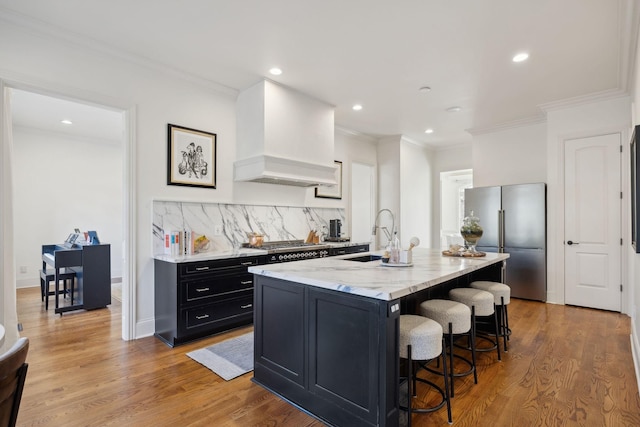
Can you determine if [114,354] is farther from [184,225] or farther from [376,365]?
[376,365]

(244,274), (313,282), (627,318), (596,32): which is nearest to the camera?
(313,282)

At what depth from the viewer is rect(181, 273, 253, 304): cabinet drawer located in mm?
3225

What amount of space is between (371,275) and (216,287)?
1.92 m

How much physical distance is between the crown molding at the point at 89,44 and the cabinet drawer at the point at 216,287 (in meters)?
2.23

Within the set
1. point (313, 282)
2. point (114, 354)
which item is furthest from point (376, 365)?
point (114, 354)

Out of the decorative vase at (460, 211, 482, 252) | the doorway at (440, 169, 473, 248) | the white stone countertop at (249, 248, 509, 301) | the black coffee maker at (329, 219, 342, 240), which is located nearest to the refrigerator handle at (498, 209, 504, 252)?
the decorative vase at (460, 211, 482, 252)

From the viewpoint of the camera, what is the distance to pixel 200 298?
3301 millimetres

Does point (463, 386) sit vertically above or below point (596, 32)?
below

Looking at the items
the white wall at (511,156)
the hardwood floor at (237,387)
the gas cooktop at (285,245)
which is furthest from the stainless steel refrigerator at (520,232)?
the gas cooktop at (285,245)

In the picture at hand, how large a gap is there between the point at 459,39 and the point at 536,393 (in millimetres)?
2909

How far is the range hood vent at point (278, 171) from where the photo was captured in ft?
12.8

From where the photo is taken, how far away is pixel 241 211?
14.1ft

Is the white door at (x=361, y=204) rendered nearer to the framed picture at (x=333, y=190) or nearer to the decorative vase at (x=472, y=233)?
the framed picture at (x=333, y=190)

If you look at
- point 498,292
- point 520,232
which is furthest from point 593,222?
point 498,292
